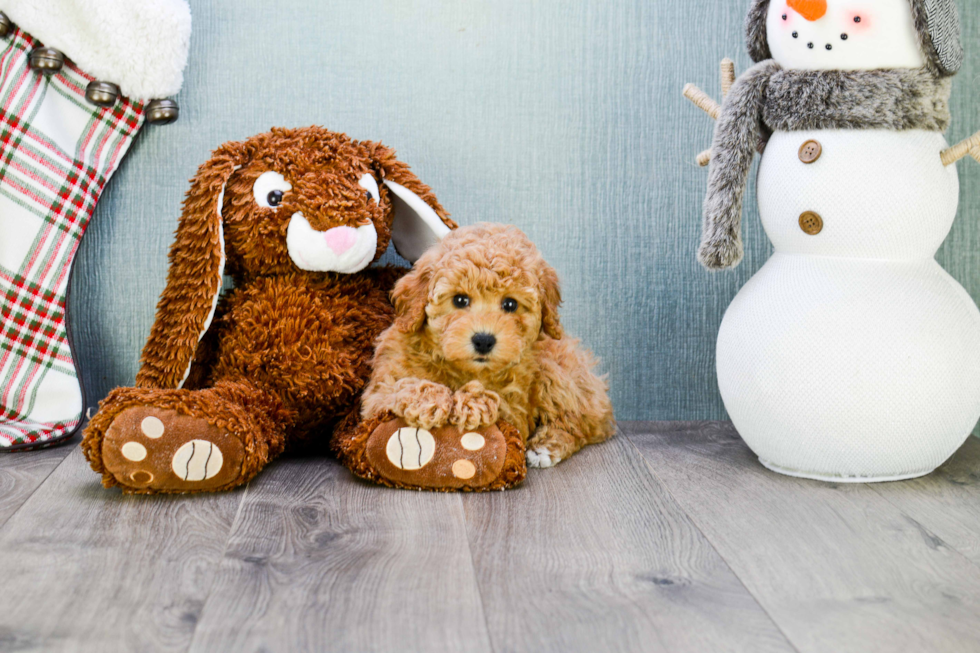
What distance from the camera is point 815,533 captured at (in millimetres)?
967

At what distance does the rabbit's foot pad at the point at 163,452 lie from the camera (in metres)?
1.02

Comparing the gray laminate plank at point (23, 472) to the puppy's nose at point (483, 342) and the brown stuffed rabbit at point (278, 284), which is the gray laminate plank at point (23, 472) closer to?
the brown stuffed rabbit at point (278, 284)

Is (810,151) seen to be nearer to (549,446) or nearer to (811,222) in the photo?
(811,222)

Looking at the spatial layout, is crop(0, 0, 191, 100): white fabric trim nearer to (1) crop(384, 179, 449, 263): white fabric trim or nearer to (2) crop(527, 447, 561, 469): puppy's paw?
(1) crop(384, 179, 449, 263): white fabric trim

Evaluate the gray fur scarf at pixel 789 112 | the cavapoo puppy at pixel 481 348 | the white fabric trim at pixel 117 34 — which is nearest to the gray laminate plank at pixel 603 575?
the cavapoo puppy at pixel 481 348

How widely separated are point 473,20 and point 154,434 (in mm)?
820

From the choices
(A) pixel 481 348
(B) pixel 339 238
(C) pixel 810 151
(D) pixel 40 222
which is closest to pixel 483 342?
(A) pixel 481 348

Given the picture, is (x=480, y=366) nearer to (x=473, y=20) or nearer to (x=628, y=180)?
(x=628, y=180)

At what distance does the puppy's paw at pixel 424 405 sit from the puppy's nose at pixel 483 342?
71 mm

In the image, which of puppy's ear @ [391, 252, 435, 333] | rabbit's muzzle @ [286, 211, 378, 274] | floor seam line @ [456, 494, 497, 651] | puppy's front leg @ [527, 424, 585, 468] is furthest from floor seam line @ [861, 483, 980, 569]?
rabbit's muzzle @ [286, 211, 378, 274]

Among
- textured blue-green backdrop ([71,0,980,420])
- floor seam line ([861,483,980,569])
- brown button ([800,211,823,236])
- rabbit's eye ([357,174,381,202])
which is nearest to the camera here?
floor seam line ([861,483,980,569])

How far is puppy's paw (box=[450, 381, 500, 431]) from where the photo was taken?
3.58 ft

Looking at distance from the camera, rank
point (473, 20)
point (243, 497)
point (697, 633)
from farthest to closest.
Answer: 1. point (473, 20)
2. point (243, 497)
3. point (697, 633)

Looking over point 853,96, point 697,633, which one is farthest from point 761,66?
point 697,633
